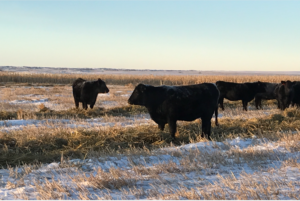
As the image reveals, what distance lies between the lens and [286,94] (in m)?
13.9

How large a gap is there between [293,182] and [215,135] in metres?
4.22

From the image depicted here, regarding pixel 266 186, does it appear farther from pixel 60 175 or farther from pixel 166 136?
pixel 166 136

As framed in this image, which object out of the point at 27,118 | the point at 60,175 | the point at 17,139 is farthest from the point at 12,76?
the point at 60,175

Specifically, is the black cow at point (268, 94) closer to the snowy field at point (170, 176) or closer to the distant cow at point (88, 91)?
the distant cow at point (88, 91)

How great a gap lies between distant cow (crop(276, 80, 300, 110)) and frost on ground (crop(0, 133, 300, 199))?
8938 mm

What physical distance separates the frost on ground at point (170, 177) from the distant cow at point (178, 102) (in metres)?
1.68

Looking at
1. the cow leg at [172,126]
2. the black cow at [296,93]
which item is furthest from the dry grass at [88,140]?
the black cow at [296,93]

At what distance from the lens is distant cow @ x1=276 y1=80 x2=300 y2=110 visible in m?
13.8

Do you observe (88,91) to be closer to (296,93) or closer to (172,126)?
(172,126)

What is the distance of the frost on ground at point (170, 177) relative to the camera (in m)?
3.53

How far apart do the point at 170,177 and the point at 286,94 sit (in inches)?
457

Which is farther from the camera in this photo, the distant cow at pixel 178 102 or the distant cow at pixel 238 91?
the distant cow at pixel 238 91

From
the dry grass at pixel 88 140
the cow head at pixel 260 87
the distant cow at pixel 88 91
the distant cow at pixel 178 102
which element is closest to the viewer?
the dry grass at pixel 88 140

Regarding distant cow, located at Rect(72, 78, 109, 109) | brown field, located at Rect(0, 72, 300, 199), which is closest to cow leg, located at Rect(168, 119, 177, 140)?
brown field, located at Rect(0, 72, 300, 199)
